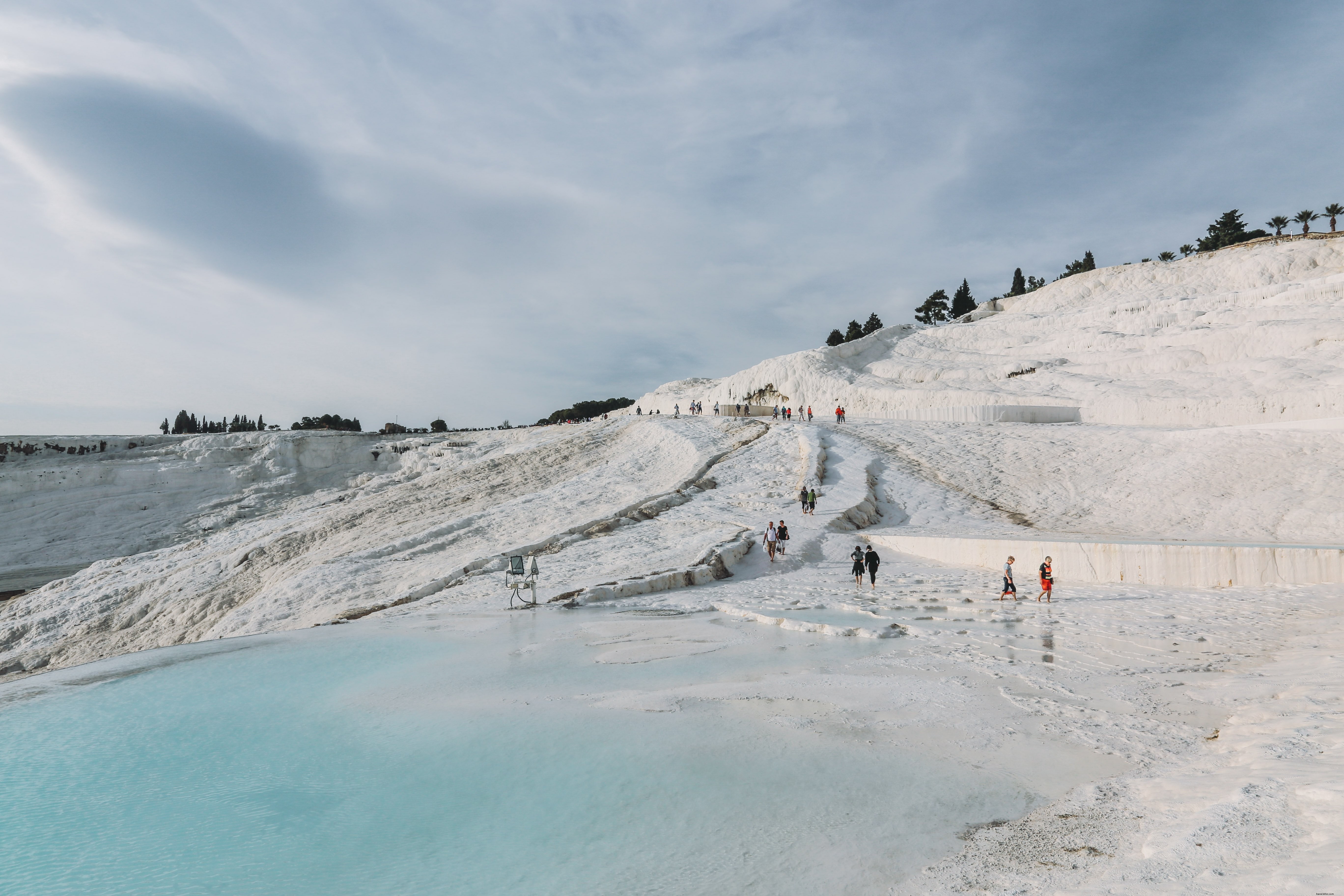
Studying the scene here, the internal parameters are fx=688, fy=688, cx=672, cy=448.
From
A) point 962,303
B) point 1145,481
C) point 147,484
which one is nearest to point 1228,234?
point 962,303

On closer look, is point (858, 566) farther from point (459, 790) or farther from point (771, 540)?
point (459, 790)

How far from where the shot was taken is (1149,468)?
80.7ft

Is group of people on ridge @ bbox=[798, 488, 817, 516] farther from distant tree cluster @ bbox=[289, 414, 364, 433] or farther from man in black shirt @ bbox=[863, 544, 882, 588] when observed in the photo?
distant tree cluster @ bbox=[289, 414, 364, 433]

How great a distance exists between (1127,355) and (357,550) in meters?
47.8

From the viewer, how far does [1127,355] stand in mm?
45844

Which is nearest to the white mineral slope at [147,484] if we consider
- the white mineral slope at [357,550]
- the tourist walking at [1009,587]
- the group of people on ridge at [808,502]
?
the white mineral slope at [357,550]

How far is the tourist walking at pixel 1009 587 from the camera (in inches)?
542

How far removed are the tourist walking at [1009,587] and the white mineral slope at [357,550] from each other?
11586 millimetres

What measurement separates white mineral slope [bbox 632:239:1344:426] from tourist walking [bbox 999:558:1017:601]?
23676 millimetres

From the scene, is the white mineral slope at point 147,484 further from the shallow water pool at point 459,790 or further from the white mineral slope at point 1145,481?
the white mineral slope at point 1145,481

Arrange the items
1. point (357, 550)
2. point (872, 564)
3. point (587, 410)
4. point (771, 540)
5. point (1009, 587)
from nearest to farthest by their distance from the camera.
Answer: point (1009, 587) → point (872, 564) → point (771, 540) → point (357, 550) → point (587, 410)

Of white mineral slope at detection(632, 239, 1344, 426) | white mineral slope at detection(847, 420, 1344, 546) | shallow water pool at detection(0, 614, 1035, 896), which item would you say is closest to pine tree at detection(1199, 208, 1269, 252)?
white mineral slope at detection(632, 239, 1344, 426)

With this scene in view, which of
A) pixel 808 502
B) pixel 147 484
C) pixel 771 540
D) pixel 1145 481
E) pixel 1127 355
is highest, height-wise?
pixel 1127 355

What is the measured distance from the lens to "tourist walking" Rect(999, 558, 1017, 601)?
13758 millimetres
